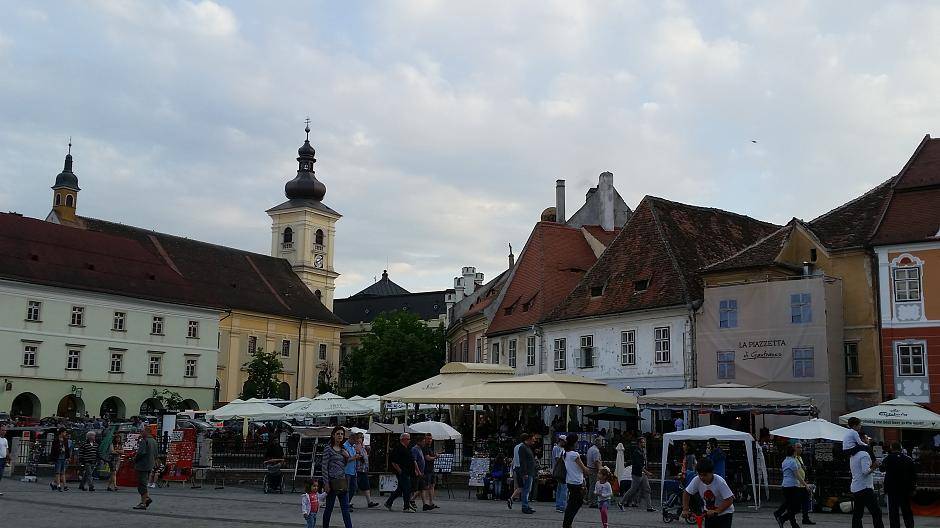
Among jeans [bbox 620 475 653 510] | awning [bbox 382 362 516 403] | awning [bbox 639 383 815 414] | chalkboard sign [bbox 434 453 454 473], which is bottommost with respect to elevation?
jeans [bbox 620 475 653 510]

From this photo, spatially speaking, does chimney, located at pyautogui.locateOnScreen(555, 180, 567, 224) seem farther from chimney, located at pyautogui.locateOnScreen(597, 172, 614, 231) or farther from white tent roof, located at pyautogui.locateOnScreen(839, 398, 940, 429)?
white tent roof, located at pyautogui.locateOnScreen(839, 398, 940, 429)

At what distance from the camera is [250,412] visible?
39719mm

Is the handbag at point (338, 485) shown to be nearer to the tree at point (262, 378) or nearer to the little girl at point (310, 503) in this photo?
the little girl at point (310, 503)

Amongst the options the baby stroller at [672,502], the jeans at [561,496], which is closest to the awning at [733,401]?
the baby stroller at [672,502]

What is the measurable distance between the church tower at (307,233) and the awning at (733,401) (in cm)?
7796

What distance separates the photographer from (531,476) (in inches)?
875

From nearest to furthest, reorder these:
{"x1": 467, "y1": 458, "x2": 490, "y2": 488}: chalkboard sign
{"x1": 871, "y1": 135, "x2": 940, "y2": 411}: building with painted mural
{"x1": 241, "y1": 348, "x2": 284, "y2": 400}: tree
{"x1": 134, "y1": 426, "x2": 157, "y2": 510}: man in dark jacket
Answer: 1. {"x1": 134, "y1": 426, "x2": 157, "y2": 510}: man in dark jacket
2. {"x1": 467, "y1": 458, "x2": 490, "y2": 488}: chalkboard sign
3. {"x1": 871, "y1": 135, "x2": 940, "y2": 411}: building with painted mural
4. {"x1": 241, "y1": 348, "x2": 284, "y2": 400}: tree

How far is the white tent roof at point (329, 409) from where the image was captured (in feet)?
122

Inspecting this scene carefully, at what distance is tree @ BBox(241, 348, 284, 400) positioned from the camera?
76.4m

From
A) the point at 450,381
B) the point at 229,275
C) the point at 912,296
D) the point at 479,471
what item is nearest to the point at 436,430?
the point at 450,381

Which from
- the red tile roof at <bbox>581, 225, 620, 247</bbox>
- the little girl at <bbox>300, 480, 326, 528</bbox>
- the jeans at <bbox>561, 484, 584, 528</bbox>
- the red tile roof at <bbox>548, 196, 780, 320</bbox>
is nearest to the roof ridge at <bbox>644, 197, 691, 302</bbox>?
the red tile roof at <bbox>548, 196, 780, 320</bbox>

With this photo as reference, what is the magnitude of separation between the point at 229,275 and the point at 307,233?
19.5 metres

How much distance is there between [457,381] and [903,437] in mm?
14851

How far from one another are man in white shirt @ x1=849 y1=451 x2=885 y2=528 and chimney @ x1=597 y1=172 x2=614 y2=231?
39.0 meters
